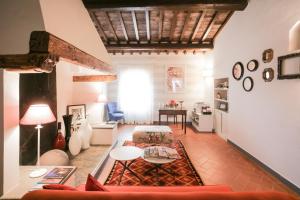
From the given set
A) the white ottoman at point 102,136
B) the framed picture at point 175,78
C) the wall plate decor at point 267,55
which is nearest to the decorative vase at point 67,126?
the white ottoman at point 102,136

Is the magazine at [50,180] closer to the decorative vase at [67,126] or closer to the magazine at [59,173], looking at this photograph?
the magazine at [59,173]

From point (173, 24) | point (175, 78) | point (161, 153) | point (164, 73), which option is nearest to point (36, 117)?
point (161, 153)

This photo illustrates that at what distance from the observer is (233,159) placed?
3801 millimetres

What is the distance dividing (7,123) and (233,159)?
3911 mm

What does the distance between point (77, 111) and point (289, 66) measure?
13.3ft

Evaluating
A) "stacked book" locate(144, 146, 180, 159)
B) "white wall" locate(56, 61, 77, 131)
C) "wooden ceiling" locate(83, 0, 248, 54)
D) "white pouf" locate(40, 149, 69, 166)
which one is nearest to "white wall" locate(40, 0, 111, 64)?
"white wall" locate(56, 61, 77, 131)

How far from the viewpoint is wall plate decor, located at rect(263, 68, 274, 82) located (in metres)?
3.16

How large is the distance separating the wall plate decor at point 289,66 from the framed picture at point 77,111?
3946 millimetres

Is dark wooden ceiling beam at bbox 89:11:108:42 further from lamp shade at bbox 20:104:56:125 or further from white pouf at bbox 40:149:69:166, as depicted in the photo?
white pouf at bbox 40:149:69:166

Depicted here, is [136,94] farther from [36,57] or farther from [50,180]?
[36,57]

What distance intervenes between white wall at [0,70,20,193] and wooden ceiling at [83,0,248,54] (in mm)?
2620

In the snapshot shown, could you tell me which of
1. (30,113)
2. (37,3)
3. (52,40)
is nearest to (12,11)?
(37,3)

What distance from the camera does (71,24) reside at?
2.26m

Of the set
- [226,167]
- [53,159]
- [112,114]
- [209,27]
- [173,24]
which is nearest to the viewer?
[53,159]
